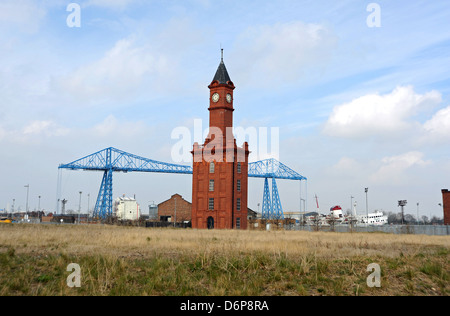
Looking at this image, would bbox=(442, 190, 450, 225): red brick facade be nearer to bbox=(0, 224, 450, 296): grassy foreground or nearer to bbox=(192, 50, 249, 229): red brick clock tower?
bbox=(192, 50, 249, 229): red brick clock tower

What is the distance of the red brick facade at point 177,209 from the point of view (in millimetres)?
101000

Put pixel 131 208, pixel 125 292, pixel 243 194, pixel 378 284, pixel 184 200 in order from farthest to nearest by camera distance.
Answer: pixel 131 208 → pixel 184 200 → pixel 243 194 → pixel 378 284 → pixel 125 292

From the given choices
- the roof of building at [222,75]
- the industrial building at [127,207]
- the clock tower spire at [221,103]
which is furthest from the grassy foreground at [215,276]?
the industrial building at [127,207]

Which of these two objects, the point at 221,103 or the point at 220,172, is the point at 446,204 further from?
the point at 221,103

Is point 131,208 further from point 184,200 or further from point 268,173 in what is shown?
point 268,173

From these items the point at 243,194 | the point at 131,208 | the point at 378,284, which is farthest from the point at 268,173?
the point at 378,284

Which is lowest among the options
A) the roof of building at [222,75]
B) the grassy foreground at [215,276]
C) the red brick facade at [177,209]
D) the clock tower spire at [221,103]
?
the grassy foreground at [215,276]

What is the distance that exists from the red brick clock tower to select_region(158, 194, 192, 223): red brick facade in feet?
147

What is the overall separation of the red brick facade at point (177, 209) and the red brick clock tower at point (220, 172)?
147 feet

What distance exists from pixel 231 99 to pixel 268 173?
64516 millimetres

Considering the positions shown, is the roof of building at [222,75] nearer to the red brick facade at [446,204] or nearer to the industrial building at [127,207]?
the red brick facade at [446,204]

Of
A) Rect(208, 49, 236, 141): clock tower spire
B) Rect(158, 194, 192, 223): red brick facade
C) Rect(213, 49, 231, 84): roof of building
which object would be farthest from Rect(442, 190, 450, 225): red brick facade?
Rect(158, 194, 192, 223): red brick facade

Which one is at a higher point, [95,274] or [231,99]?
[231,99]
